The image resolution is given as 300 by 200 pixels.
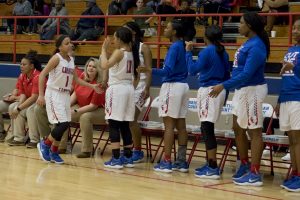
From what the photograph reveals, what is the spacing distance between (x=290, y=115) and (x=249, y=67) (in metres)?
0.65

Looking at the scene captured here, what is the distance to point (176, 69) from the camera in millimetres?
7613

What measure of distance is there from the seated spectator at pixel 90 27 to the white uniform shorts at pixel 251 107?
6.89 metres

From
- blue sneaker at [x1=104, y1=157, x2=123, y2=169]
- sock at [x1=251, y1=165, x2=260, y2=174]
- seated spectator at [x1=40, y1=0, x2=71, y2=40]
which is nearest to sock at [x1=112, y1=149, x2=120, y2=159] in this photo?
blue sneaker at [x1=104, y1=157, x2=123, y2=169]

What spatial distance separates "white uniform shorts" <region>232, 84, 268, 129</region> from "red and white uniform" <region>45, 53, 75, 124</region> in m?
2.30

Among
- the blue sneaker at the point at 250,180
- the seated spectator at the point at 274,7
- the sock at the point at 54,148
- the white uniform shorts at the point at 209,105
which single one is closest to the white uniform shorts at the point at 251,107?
the white uniform shorts at the point at 209,105

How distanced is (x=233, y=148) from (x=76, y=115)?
2.54 meters

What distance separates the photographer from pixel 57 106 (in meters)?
7.97

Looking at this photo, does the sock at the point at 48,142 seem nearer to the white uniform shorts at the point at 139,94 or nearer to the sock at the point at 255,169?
the white uniform shorts at the point at 139,94

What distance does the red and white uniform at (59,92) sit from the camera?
7.97 m

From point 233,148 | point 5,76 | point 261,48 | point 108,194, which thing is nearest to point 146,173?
point 108,194

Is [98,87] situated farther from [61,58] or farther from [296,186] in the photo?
[296,186]

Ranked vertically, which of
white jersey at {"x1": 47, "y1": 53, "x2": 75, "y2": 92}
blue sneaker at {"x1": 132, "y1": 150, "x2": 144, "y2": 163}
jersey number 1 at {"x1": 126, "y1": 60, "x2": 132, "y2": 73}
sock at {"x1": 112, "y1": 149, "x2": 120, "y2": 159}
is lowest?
blue sneaker at {"x1": 132, "y1": 150, "x2": 144, "y2": 163}

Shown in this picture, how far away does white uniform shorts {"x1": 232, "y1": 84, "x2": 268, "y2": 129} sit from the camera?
6793 mm

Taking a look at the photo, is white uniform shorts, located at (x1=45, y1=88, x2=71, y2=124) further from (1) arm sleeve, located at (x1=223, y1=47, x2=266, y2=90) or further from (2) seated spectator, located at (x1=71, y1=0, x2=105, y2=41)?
(2) seated spectator, located at (x1=71, y1=0, x2=105, y2=41)
